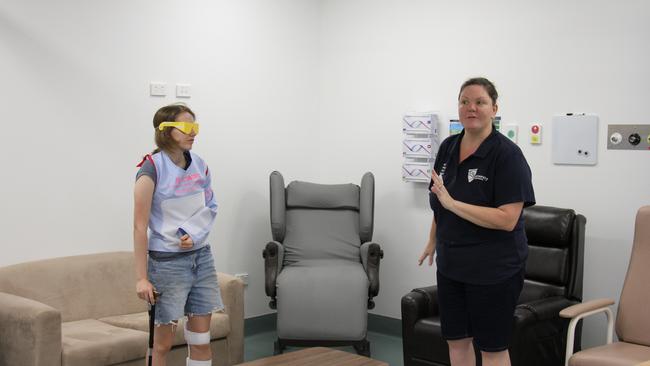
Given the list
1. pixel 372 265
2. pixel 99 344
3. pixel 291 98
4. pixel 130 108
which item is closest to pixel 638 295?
pixel 372 265

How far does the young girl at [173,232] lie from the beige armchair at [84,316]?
1.72 feet

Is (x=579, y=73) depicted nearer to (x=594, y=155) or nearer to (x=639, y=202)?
(x=594, y=155)

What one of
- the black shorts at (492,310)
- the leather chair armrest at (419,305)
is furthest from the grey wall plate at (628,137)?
the black shorts at (492,310)

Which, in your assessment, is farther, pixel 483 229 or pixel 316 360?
pixel 316 360

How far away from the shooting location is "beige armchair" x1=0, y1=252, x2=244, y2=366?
10.8 feet

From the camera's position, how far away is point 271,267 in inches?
183

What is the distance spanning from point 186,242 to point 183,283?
0.62 feet

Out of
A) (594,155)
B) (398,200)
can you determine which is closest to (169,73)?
(398,200)

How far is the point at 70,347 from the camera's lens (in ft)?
11.0

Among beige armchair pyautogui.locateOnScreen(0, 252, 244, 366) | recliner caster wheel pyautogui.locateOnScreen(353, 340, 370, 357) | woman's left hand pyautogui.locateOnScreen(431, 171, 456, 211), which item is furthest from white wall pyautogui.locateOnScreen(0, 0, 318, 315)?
woman's left hand pyautogui.locateOnScreen(431, 171, 456, 211)

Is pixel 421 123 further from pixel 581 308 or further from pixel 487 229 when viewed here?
pixel 487 229

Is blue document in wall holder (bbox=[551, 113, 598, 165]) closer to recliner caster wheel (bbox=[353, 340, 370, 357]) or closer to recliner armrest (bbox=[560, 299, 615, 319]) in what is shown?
recliner armrest (bbox=[560, 299, 615, 319])

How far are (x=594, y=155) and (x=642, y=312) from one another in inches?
46.1

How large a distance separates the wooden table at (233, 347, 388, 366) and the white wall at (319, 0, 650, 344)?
1741mm
